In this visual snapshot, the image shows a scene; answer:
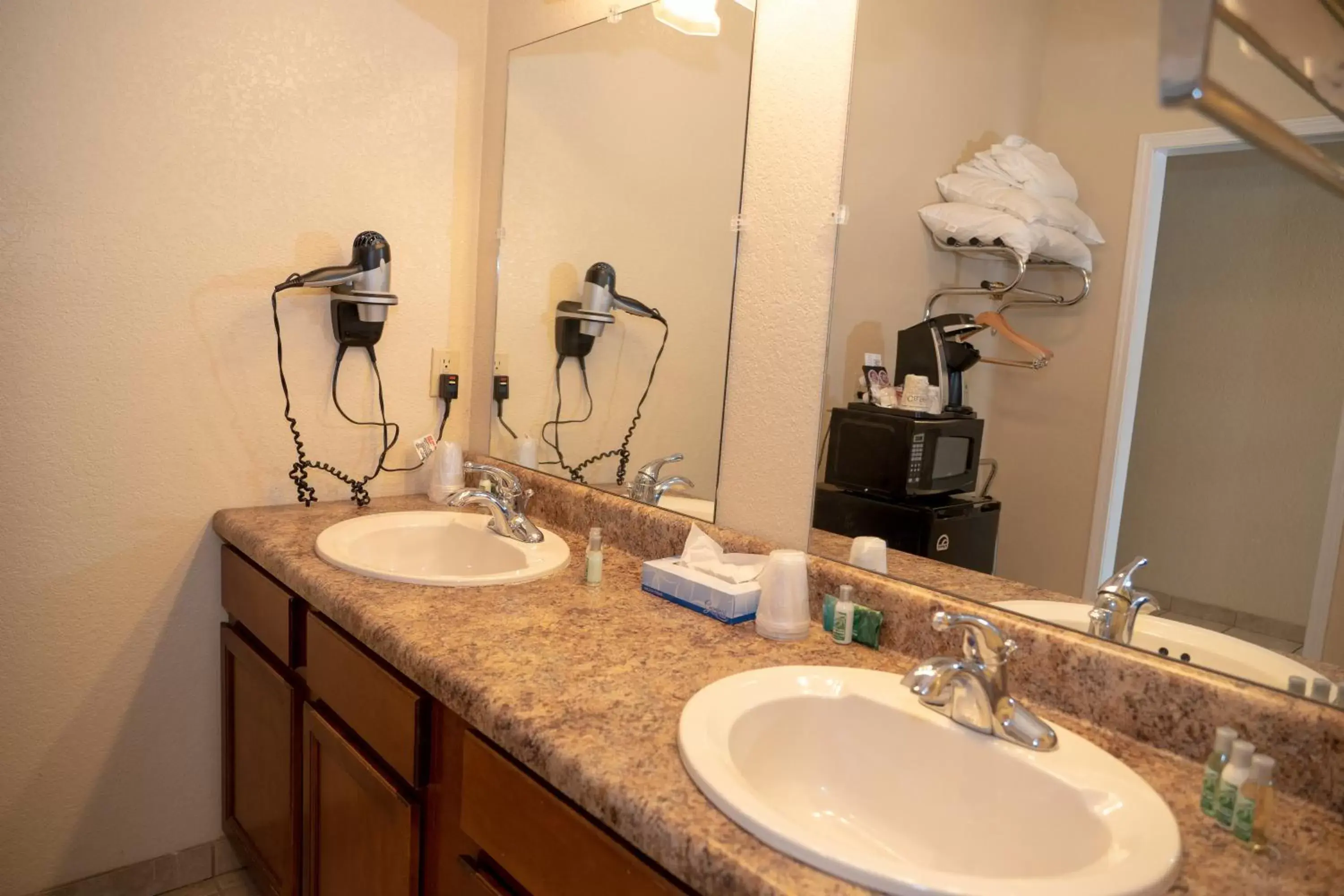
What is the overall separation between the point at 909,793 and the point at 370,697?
77cm

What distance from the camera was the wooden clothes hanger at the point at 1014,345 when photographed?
3.60ft

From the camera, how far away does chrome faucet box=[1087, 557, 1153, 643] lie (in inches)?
39.0

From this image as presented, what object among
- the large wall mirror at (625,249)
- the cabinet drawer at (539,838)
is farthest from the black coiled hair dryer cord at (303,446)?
the cabinet drawer at (539,838)

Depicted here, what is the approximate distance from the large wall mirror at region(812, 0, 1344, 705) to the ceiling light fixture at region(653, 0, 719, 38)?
0.38 meters

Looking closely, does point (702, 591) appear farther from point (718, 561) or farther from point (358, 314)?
point (358, 314)

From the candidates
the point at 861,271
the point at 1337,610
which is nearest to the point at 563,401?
the point at 861,271

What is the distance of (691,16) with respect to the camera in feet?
5.31

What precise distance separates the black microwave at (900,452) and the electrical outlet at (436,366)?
112cm

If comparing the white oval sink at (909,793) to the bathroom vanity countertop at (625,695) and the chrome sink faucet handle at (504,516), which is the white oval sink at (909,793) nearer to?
the bathroom vanity countertop at (625,695)

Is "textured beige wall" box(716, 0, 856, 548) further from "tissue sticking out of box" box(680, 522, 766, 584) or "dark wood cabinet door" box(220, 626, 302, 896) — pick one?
"dark wood cabinet door" box(220, 626, 302, 896)

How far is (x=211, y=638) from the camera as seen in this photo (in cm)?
181

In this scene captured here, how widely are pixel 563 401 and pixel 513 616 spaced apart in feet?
2.61

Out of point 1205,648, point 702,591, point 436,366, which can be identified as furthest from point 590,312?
point 1205,648

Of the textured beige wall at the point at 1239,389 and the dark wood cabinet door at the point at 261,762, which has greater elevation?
the textured beige wall at the point at 1239,389
